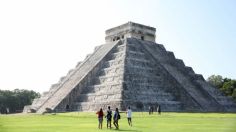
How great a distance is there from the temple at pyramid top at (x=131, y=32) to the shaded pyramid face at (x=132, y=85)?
4.66ft

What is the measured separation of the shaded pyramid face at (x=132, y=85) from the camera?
4041 cm

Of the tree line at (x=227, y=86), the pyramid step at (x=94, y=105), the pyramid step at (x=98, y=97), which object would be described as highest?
the tree line at (x=227, y=86)

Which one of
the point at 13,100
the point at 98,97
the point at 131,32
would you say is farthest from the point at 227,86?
the point at 13,100

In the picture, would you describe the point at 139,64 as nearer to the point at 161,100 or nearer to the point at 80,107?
the point at 161,100

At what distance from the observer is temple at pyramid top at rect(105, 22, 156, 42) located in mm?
51406

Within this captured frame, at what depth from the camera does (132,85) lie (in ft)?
135

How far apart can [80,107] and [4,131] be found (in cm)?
2328

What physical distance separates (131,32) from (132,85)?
1213 cm

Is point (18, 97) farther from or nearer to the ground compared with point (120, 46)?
nearer to the ground

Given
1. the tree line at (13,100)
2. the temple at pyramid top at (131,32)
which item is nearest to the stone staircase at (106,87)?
the temple at pyramid top at (131,32)

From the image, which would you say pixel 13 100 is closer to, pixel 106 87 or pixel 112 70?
pixel 112 70

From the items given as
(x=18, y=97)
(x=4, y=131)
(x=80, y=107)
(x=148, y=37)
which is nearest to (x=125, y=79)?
(x=80, y=107)

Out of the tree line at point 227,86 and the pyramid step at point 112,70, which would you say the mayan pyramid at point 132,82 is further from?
the tree line at point 227,86

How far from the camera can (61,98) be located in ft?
143
